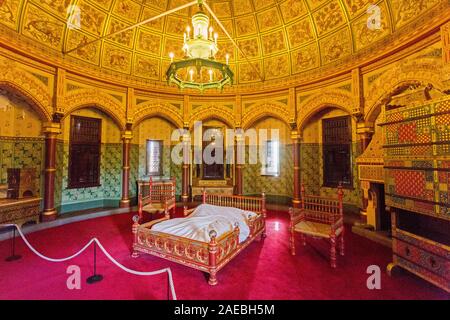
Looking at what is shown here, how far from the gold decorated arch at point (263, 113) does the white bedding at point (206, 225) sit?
17.1ft

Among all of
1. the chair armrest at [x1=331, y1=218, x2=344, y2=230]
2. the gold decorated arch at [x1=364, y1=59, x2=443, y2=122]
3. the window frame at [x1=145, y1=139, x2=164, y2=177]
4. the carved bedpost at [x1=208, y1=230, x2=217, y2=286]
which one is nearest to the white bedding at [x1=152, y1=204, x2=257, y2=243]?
the carved bedpost at [x1=208, y1=230, x2=217, y2=286]

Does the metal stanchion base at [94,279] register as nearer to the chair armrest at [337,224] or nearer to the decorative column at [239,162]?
the chair armrest at [337,224]

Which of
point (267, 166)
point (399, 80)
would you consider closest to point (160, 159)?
point (267, 166)

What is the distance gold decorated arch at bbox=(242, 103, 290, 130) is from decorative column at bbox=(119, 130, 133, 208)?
5.26m

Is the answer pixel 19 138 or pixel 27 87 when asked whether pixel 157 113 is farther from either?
pixel 19 138

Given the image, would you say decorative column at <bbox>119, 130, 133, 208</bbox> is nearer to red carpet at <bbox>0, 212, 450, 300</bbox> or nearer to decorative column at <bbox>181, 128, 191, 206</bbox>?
decorative column at <bbox>181, 128, 191, 206</bbox>

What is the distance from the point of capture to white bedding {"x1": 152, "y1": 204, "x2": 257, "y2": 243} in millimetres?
4504

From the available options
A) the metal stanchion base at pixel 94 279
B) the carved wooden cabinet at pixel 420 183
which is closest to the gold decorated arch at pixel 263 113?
the carved wooden cabinet at pixel 420 183

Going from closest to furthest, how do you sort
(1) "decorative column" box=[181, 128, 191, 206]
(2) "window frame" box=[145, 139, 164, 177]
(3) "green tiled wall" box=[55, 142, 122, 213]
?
(3) "green tiled wall" box=[55, 142, 122, 213], (1) "decorative column" box=[181, 128, 191, 206], (2) "window frame" box=[145, 139, 164, 177]

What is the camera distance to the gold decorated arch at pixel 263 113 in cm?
941

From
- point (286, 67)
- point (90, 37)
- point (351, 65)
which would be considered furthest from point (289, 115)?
point (90, 37)

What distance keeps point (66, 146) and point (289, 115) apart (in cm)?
919

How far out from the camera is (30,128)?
735 cm
